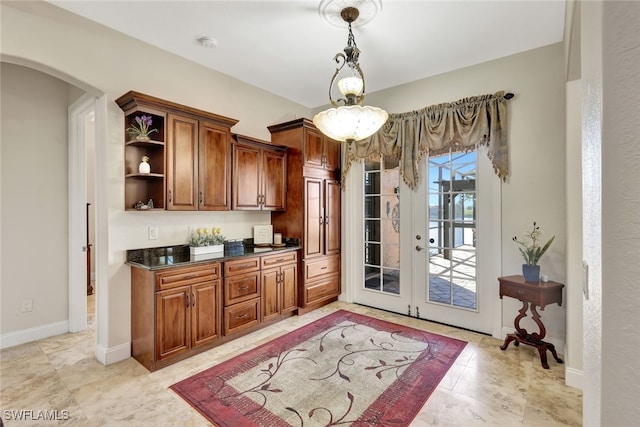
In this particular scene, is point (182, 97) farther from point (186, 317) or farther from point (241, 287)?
point (186, 317)

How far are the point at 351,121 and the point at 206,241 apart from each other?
76.7 inches

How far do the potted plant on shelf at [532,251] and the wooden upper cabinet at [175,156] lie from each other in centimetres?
315

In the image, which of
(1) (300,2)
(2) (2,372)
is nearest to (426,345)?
(1) (300,2)

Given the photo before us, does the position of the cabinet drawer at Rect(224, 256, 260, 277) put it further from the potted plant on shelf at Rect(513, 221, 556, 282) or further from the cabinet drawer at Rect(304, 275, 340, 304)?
the potted plant on shelf at Rect(513, 221, 556, 282)

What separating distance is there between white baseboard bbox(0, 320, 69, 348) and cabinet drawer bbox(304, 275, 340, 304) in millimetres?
2770

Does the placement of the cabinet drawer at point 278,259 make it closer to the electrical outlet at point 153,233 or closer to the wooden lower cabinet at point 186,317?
the wooden lower cabinet at point 186,317

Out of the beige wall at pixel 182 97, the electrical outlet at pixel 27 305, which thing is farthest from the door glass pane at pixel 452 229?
the electrical outlet at pixel 27 305

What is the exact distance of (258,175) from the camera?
3.77m

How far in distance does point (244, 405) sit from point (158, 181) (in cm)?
213

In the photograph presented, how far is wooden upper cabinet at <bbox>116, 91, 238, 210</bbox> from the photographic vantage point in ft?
9.23

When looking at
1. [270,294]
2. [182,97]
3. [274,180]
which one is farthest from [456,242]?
[182,97]

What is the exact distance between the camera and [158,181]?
9.63 feet

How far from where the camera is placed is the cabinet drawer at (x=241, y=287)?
312 cm

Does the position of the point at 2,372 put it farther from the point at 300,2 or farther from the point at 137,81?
the point at 300,2
